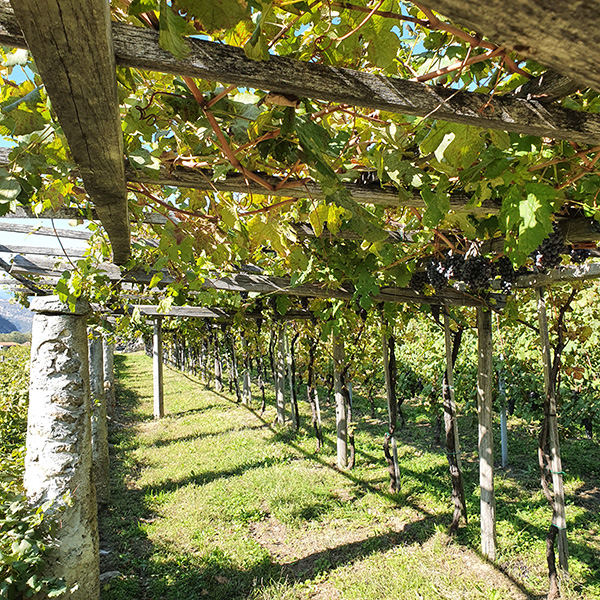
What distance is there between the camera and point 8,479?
296 cm

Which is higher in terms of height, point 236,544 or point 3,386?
point 3,386

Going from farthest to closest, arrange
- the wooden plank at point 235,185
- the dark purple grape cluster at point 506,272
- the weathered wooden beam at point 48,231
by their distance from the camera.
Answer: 1. the weathered wooden beam at point 48,231
2. the dark purple grape cluster at point 506,272
3. the wooden plank at point 235,185

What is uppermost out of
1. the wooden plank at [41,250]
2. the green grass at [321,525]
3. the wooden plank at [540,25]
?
the wooden plank at [41,250]

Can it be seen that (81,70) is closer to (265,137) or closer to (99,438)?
A: (265,137)

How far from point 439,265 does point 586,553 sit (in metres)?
3.31

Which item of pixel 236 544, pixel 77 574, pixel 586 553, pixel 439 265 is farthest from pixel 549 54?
pixel 586 553

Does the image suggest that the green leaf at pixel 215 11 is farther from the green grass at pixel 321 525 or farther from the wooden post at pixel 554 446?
the green grass at pixel 321 525

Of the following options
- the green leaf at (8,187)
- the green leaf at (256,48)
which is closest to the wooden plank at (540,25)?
the green leaf at (256,48)

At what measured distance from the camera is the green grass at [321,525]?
11.8 feet

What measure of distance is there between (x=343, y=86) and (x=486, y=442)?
159 inches

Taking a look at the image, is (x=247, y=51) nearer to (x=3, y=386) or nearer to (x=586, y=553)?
(x=586, y=553)

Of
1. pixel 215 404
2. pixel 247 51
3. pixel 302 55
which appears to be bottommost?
pixel 215 404

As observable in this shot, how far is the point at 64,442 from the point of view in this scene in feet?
9.69

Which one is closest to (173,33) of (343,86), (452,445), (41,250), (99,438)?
(343,86)
